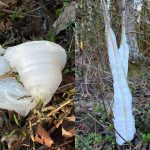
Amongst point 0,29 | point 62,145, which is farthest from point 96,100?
point 0,29

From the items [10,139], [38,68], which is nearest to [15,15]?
[38,68]

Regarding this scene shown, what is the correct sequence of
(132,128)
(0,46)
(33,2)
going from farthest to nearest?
1. (33,2)
2. (0,46)
3. (132,128)

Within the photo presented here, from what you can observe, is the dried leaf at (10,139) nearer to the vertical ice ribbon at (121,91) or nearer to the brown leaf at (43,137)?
the brown leaf at (43,137)

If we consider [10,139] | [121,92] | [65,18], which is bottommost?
[10,139]

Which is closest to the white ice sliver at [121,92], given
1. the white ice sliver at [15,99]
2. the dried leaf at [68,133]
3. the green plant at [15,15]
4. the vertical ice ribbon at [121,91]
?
the vertical ice ribbon at [121,91]

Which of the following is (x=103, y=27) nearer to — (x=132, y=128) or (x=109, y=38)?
(x=109, y=38)

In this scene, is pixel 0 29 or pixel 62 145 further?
pixel 0 29

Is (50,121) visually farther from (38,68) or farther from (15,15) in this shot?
(15,15)
